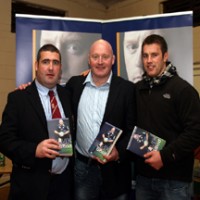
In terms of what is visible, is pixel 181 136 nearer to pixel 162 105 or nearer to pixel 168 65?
pixel 162 105

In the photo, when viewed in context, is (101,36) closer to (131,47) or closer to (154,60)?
(131,47)

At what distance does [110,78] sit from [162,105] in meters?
0.53

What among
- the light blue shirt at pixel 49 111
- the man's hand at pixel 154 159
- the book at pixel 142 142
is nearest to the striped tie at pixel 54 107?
the light blue shirt at pixel 49 111

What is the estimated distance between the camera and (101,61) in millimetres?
2262

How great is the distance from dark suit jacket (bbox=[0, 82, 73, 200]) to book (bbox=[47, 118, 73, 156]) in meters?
0.11

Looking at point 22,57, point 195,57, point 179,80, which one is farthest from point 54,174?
point 195,57

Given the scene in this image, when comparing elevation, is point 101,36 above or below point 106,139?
Result: above

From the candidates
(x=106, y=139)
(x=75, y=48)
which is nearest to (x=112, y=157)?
(x=106, y=139)

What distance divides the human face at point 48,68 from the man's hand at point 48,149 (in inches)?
19.8

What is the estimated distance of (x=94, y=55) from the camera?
7.57 ft

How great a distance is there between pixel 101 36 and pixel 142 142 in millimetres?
1532

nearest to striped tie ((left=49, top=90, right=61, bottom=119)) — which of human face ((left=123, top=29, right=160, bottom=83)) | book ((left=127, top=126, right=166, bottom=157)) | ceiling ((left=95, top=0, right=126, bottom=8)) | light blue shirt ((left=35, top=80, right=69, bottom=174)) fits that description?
light blue shirt ((left=35, top=80, right=69, bottom=174))

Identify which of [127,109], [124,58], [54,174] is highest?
[124,58]

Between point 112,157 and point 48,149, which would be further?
point 112,157
